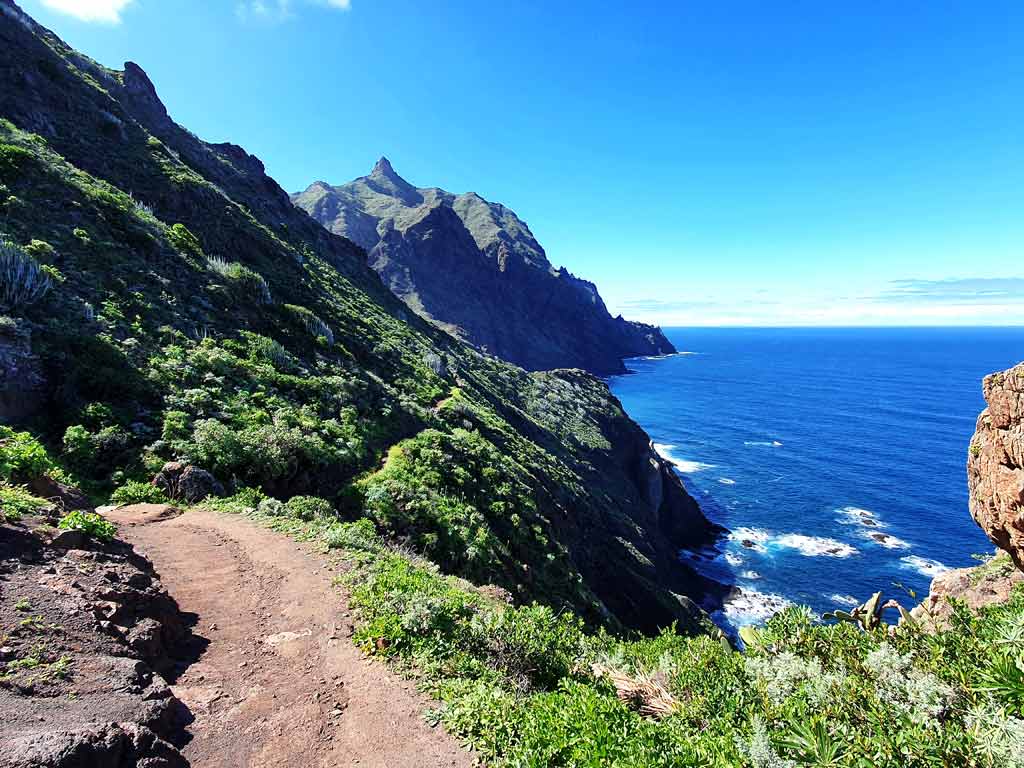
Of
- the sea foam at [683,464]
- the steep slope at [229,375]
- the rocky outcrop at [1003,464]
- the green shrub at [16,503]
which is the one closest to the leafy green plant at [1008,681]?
the rocky outcrop at [1003,464]

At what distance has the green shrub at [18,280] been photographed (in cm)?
1465

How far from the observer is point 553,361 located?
180m

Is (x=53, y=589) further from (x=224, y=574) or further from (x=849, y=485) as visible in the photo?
(x=849, y=485)

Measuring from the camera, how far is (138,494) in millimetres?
12938

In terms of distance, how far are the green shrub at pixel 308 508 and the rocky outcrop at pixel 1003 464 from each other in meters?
17.0

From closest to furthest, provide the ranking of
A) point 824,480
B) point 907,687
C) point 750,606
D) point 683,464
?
point 907,687
point 750,606
point 824,480
point 683,464

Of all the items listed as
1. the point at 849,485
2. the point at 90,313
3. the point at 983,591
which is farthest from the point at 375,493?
the point at 849,485

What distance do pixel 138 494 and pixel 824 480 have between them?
81958mm

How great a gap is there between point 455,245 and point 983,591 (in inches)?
7041

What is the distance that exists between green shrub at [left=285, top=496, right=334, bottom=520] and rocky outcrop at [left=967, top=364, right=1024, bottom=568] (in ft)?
55.7

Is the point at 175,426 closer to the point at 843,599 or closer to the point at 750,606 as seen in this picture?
the point at 750,606

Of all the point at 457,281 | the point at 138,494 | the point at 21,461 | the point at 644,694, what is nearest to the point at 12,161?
the point at 138,494

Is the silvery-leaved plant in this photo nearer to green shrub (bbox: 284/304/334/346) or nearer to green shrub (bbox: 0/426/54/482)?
green shrub (bbox: 0/426/54/482)

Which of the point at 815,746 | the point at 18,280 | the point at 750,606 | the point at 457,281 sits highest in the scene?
the point at 457,281
